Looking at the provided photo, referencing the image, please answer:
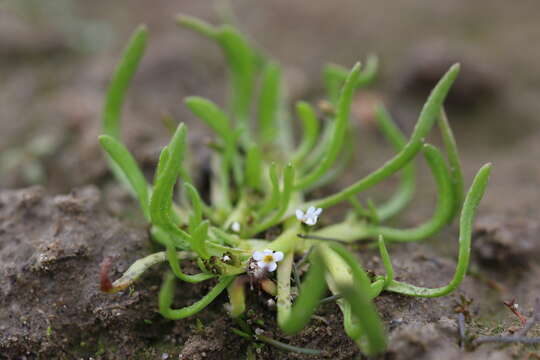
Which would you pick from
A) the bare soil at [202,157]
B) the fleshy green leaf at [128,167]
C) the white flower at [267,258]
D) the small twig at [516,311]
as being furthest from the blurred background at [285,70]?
the white flower at [267,258]

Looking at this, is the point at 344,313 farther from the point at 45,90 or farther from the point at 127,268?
the point at 45,90

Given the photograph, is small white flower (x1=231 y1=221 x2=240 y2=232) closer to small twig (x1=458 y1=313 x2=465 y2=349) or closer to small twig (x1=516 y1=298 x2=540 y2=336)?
small twig (x1=458 y1=313 x2=465 y2=349)

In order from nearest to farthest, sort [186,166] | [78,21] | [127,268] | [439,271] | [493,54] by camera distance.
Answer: [127,268] < [439,271] < [186,166] < [493,54] < [78,21]

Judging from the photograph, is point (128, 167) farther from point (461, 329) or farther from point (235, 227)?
point (461, 329)

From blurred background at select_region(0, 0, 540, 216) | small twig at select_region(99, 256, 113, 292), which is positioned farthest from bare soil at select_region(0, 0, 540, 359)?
small twig at select_region(99, 256, 113, 292)

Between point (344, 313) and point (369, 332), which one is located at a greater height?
point (369, 332)

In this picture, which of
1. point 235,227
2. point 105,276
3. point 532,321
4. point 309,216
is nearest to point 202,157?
point 235,227

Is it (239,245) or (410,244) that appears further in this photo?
(410,244)

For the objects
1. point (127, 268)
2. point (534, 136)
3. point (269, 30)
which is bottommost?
point (127, 268)

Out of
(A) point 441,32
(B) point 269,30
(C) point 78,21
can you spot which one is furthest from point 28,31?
(A) point 441,32
